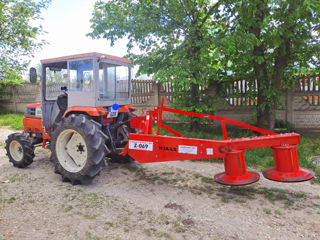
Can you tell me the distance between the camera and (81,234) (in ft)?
8.95

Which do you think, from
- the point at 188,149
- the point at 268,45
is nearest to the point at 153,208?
the point at 188,149

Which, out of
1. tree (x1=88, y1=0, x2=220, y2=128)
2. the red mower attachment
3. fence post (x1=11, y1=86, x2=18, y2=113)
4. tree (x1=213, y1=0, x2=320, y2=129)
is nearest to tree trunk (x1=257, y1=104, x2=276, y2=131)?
tree (x1=213, y1=0, x2=320, y2=129)

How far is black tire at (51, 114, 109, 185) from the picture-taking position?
4.00m

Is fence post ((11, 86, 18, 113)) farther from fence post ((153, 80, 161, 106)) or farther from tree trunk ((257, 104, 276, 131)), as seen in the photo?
tree trunk ((257, 104, 276, 131))

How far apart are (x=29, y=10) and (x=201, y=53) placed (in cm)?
1190

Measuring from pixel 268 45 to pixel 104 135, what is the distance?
5.42 m

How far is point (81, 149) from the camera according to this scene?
14.4ft

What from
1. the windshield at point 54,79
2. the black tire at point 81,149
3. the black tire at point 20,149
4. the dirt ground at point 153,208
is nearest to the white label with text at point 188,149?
the dirt ground at point 153,208

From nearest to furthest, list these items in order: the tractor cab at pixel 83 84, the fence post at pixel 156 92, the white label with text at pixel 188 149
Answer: the white label with text at pixel 188 149, the tractor cab at pixel 83 84, the fence post at pixel 156 92

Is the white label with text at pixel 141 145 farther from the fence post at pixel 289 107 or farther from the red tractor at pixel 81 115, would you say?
the fence post at pixel 289 107

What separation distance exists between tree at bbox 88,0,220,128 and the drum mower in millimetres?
2095

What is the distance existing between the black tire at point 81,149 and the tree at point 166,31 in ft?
9.52

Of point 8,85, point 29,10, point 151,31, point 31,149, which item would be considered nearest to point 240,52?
point 151,31

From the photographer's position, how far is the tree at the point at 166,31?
21.8 feet
